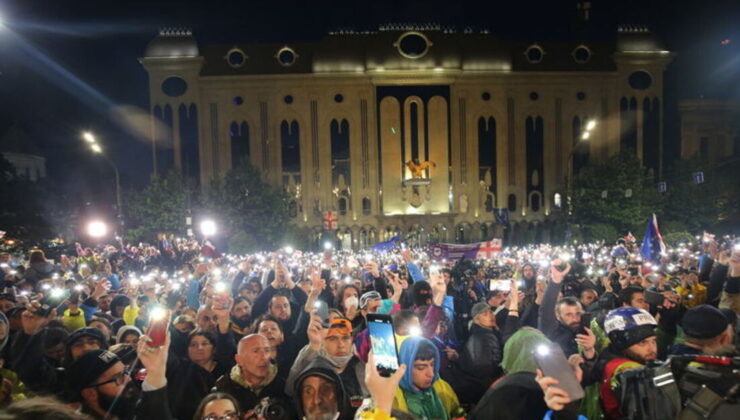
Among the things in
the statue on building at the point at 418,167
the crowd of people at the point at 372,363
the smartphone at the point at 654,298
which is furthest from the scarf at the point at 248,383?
the statue on building at the point at 418,167

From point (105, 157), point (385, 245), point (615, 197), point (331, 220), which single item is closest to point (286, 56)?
point (331, 220)

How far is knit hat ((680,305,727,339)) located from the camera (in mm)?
4277

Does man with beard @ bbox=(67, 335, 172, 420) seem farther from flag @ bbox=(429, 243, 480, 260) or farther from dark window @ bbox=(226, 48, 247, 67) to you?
dark window @ bbox=(226, 48, 247, 67)

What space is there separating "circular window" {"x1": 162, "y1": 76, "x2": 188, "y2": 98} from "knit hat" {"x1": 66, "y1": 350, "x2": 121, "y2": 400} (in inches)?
1807

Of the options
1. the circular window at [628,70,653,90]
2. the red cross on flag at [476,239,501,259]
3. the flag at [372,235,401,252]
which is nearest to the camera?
the red cross on flag at [476,239,501,259]

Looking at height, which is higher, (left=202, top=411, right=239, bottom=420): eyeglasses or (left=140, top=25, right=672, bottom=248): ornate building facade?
(left=140, top=25, right=672, bottom=248): ornate building facade

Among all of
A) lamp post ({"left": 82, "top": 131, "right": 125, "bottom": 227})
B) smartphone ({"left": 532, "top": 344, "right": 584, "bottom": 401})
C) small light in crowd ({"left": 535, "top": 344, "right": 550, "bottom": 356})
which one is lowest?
smartphone ({"left": 532, "top": 344, "right": 584, "bottom": 401})

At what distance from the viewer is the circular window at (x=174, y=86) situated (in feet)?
152

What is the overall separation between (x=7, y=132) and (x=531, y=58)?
49.4 meters

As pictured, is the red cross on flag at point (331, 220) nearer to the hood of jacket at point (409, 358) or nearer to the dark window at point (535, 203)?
the dark window at point (535, 203)

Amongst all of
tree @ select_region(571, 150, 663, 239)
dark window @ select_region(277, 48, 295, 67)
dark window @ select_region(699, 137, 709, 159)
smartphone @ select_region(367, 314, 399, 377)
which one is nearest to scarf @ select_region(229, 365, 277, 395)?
smartphone @ select_region(367, 314, 399, 377)

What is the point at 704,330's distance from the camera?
14.1ft

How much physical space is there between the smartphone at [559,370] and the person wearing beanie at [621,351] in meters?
1.26

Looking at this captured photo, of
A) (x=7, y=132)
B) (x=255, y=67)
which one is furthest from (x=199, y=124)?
(x=7, y=132)
